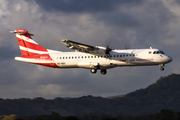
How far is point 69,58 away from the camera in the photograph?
3684 cm

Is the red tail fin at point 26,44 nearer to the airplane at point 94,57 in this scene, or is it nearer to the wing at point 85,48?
the airplane at point 94,57

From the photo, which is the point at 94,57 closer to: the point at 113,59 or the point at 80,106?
the point at 113,59

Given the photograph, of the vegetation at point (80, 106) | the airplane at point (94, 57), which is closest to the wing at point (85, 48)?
the airplane at point (94, 57)

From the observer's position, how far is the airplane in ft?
112

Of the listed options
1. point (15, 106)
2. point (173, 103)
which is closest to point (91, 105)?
point (15, 106)

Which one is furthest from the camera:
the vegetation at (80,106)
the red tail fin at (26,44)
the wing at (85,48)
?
the vegetation at (80,106)

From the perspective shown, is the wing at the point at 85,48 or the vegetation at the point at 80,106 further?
the vegetation at the point at 80,106

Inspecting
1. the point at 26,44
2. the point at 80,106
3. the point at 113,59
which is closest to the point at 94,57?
the point at 113,59

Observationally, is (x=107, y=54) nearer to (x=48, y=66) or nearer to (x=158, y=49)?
(x=158, y=49)

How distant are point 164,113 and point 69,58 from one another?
39.6 m

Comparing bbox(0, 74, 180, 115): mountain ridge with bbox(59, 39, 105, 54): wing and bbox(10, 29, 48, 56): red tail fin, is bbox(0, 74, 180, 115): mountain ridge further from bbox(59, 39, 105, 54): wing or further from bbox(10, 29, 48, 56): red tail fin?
bbox(59, 39, 105, 54): wing

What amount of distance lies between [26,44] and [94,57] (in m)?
11.5

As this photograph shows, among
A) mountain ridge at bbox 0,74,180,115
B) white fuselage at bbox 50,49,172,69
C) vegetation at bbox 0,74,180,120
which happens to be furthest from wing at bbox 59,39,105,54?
mountain ridge at bbox 0,74,180,115

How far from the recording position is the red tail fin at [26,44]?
39934 millimetres
